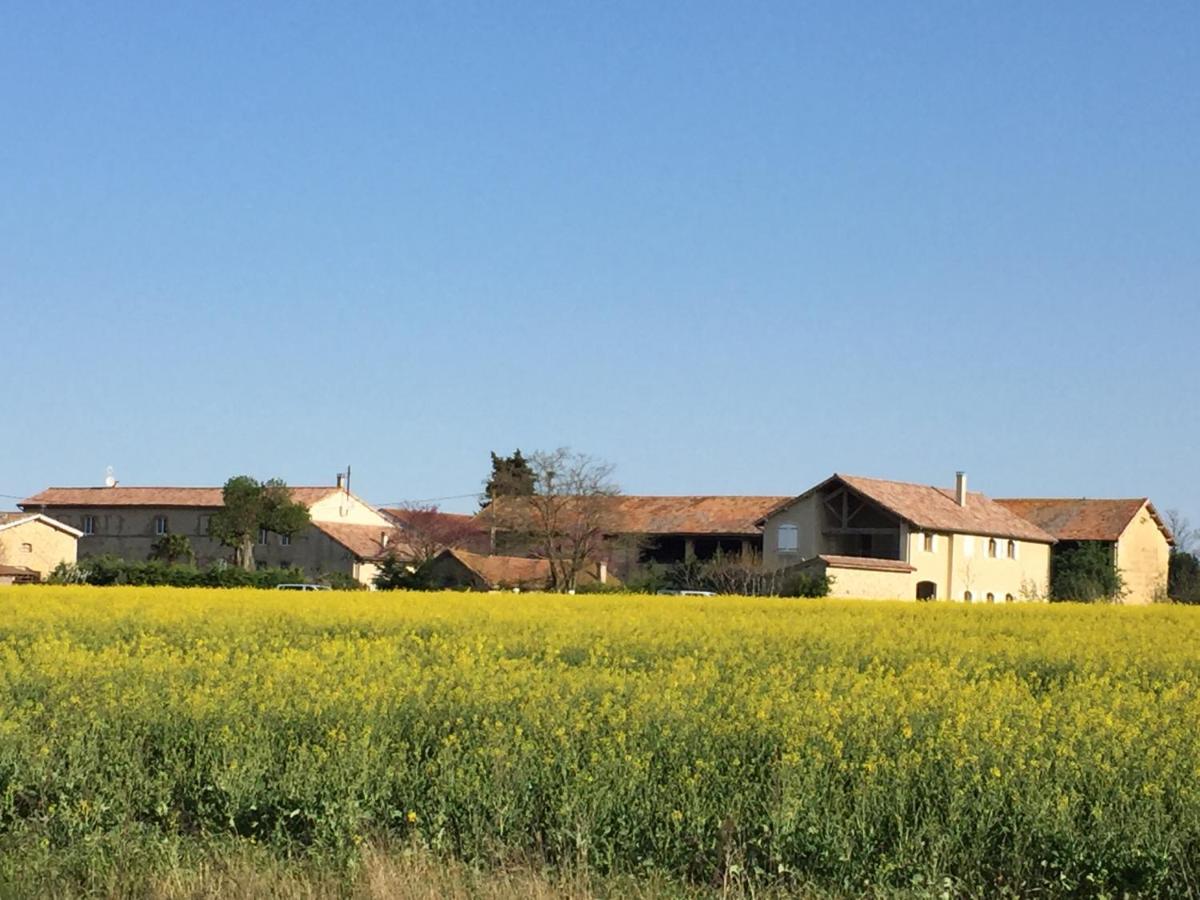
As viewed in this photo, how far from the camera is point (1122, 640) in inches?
901

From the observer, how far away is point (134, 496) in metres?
93.3

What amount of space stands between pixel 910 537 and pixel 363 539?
33.0 metres

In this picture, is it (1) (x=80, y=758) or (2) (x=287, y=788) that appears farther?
(1) (x=80, y=758)

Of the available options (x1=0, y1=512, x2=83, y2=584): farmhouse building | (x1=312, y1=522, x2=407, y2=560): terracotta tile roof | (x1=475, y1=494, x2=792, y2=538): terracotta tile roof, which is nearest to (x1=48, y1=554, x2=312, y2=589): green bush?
(x1=0, y1=512, x2=83, y2=584): farmhouse building

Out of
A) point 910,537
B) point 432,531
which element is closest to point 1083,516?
point 910,537

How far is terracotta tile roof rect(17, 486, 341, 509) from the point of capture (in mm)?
90438

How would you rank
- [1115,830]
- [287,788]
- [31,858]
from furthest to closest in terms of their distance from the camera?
[287,788] → [31,858] → [1115,830]

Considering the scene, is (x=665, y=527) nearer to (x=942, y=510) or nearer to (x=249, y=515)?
(x=942, y=510)

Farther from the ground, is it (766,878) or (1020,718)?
(1020,718)

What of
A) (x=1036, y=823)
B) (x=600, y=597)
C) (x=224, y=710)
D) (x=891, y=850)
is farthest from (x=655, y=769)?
(x=600, y=597)

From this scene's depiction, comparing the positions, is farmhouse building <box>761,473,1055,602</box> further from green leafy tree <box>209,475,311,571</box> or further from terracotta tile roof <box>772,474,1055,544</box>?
green leafy tree <box>209,475,311,571</box>

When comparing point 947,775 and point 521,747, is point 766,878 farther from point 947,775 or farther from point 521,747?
point 521,747

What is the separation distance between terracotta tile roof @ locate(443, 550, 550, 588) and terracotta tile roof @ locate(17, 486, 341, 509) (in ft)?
70.5

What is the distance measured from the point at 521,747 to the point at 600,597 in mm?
27308
